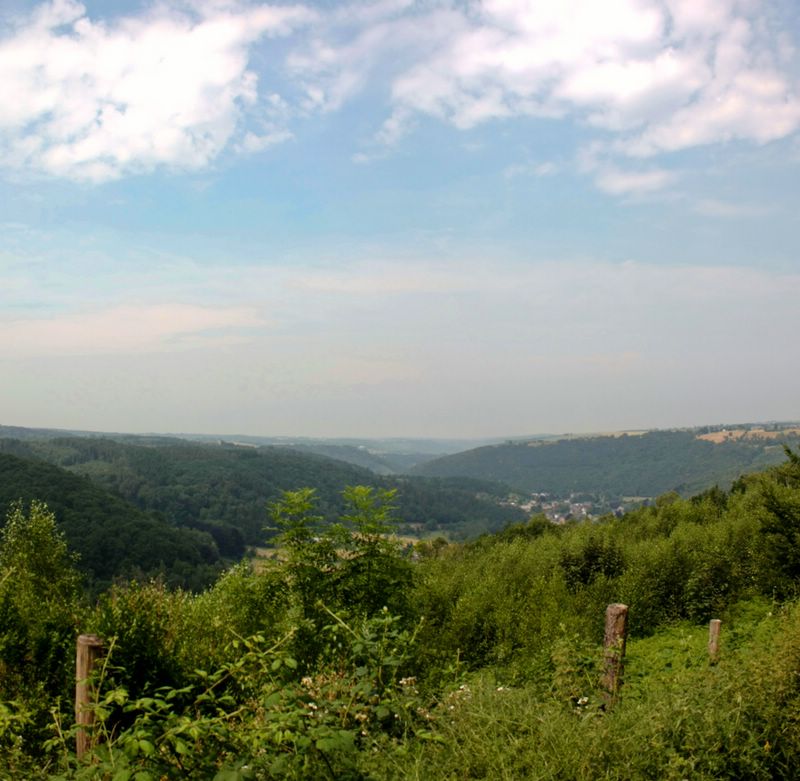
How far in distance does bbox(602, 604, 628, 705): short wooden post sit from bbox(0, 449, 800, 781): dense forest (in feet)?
0.50

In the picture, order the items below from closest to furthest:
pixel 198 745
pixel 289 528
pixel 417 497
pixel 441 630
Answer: pixel 198 745 → pixel 289 528 → pixel 441 630 → pixel 417 497

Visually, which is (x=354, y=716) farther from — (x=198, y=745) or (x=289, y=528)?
(x=289, y=528)

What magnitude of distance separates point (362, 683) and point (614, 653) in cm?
347

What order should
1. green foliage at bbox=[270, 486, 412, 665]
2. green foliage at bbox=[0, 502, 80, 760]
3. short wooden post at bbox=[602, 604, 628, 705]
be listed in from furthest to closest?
green foliage at bbox=[270, 486, 412, 665] < green foliage at bbox=[0, 502, 80, 760] < short wooden post at bbox=[602, 604, 628, 705]

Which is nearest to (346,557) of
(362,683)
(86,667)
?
(86,667)

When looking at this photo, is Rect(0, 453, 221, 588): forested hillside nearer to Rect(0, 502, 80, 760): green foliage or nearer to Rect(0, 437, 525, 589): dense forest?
Rect(0, 437, 525, 589): dense forest

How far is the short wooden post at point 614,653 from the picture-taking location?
6137mm

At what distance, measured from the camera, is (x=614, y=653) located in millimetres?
6270

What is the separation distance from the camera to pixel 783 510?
15.6 m

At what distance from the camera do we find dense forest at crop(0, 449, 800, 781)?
3662 millimetres

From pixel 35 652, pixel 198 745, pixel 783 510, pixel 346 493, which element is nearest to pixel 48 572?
pixel 35 652

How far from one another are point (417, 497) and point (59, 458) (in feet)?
363

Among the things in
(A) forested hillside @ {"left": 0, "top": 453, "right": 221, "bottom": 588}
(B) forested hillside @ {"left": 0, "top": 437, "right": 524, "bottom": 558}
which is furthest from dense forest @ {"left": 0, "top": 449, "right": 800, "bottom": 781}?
(B) forested hillside @ {"left": 0, "top": 437, "right": 524, "bottom": 558}

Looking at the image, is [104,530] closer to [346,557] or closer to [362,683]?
[346,557]
